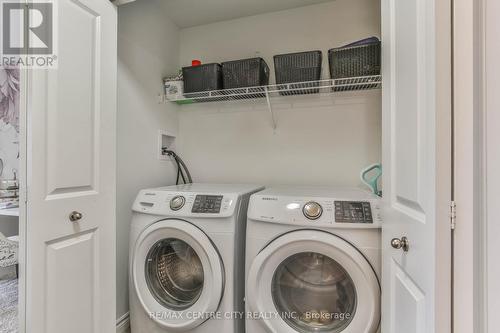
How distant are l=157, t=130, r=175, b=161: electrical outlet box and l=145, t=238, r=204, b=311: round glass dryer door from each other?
76 cm

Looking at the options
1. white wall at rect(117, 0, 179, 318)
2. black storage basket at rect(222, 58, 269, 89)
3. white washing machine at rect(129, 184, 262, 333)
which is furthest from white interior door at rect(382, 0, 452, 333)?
white wall at rect(117, 0, 179, 318)

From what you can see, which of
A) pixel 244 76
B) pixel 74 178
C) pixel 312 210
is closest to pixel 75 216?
pixel 74 178

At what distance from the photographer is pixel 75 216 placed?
1034mm

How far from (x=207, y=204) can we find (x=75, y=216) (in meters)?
0.58

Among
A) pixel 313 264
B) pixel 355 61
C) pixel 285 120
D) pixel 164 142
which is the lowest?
pixel 313 264

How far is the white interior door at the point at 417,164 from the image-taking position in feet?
1.87

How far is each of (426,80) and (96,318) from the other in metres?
1.58

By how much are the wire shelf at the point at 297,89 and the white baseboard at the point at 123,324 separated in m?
1.52

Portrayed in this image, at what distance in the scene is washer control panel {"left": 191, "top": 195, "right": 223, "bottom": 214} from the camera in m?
1.28

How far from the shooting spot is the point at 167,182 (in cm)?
198

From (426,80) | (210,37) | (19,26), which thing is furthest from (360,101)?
(19,26)

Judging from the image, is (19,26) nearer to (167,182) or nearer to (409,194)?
(167,182)

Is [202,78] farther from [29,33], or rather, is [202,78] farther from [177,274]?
[177,274]

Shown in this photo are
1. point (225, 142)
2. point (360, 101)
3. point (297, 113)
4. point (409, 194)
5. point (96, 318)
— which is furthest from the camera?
point (225, 142)
